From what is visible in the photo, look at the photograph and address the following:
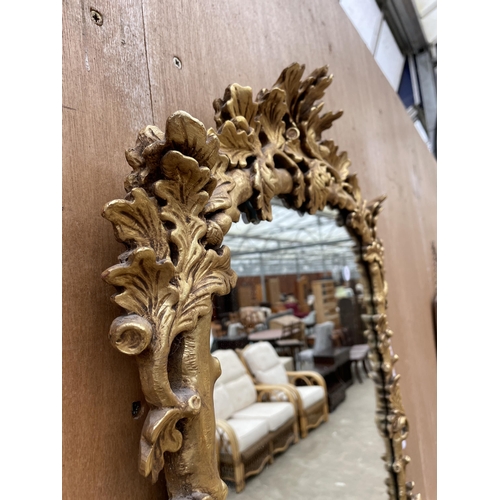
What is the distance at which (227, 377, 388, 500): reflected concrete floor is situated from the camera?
0.50 meters

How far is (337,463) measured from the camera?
62 cm

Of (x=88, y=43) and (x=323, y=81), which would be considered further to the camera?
(x=323, y=81)

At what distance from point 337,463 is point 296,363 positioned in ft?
0.51

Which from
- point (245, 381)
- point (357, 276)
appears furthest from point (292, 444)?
point (357, 276)

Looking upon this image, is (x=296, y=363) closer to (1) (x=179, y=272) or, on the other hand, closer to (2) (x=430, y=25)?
(1) (x=179, y=272)

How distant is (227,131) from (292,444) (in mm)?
426

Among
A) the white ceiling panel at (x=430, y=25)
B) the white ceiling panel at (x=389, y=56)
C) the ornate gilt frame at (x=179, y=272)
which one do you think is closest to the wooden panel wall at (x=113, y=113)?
the ornate gilt frame at (x=179, y=272)

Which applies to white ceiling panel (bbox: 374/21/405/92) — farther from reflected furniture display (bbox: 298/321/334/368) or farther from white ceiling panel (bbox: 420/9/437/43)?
reflected furniture display (bbox: 298/321/334/368)

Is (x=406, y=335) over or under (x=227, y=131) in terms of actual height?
under

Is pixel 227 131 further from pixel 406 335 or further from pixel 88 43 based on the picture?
pixel 406 335

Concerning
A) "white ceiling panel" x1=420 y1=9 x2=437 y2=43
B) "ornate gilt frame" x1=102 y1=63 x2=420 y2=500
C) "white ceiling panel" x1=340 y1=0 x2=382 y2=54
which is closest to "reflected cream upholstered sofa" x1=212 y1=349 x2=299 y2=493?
"ornate gilt frame" x1=102 y1=63 x2=420 y2=500

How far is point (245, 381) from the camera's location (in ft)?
1.63

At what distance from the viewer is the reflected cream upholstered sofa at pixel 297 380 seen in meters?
0.53

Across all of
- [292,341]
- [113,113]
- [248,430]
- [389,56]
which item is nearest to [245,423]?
[248,430]
